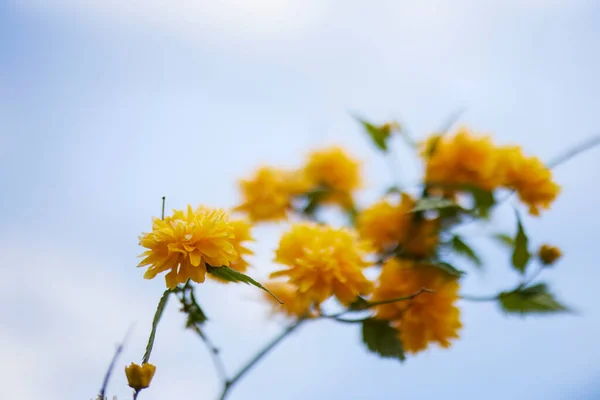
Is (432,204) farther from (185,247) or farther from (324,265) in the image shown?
(185,247)

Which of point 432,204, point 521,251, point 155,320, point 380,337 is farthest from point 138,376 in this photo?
point 521,251

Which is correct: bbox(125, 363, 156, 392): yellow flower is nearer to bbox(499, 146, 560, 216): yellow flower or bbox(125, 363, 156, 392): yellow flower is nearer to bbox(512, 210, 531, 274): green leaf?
bbox(512, 210, 531, 274): green leaf

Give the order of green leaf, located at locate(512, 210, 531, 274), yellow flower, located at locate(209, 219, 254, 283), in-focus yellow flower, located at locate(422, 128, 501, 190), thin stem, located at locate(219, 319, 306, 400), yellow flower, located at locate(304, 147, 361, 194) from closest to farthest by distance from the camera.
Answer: yellow flower, located at locate(209, 219, 254, 283) → thin stem, located at locate(219, 319, 306, 400) → green leaf, located at locate(512, 210, 531, 274) → in-focus yellow flower, located at locate(422, 128, 501, 190) → yellow flower, located at locate(304, 147, 361, 194)

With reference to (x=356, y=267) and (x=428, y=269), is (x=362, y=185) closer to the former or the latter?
(x=428, y=269)

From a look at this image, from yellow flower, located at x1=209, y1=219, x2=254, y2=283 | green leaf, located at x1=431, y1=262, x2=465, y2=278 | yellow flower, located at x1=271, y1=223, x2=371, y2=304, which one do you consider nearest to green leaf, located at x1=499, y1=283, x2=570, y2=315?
green leaf, located at x1=431, y1=262, x2=465, y2=278

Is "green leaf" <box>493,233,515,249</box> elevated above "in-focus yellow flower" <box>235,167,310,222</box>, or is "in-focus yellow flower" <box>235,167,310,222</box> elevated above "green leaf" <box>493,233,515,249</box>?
"in-focus yellow flower" <box>235,167,310,222</box>

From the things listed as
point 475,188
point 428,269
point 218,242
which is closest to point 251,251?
point 218,242

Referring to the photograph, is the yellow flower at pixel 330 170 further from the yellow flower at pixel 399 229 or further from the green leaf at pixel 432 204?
the green leaf at pixel 432 204

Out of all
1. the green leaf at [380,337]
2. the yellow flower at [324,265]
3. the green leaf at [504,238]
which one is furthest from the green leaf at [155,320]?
the green leaf at [504,238]
